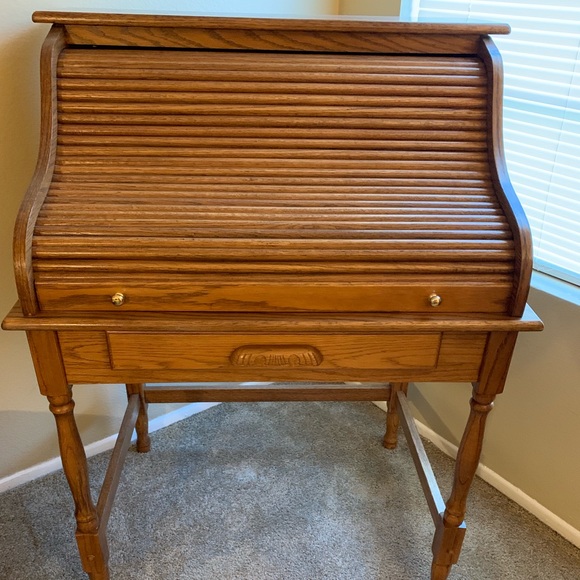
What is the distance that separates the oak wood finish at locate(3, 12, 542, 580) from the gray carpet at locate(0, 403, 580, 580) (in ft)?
1.16

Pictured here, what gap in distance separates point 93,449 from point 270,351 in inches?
39.2

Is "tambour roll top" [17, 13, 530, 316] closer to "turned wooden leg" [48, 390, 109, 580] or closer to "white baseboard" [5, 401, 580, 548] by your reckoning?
"turned wooden leg" [48, 390, 109, 580]

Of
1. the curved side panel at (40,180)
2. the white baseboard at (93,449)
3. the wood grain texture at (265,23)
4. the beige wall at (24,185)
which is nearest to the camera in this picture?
the curved side panel at (40,180)

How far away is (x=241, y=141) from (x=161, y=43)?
0.26 m

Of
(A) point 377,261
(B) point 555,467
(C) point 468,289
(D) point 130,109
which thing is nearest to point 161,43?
(D) point 130,109

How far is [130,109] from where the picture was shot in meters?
1.12

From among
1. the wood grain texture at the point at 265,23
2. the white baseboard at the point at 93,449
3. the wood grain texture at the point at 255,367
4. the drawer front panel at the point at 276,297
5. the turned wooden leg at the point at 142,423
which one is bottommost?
the white baseboard at the point at 93,449

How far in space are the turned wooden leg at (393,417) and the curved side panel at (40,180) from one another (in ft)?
3.51

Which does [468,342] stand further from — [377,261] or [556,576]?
[556,576]

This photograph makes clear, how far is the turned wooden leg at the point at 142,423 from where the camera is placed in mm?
1658

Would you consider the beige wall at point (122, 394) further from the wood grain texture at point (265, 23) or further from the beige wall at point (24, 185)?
the wood grain texture at point (265, 23)

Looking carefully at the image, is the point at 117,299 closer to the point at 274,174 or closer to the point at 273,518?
the point at 274,174

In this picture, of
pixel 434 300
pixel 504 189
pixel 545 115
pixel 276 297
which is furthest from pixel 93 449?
pixel 545 115

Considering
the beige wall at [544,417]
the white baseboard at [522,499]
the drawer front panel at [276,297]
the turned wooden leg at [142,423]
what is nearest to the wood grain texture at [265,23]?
the drawer front panel at [276,297]
